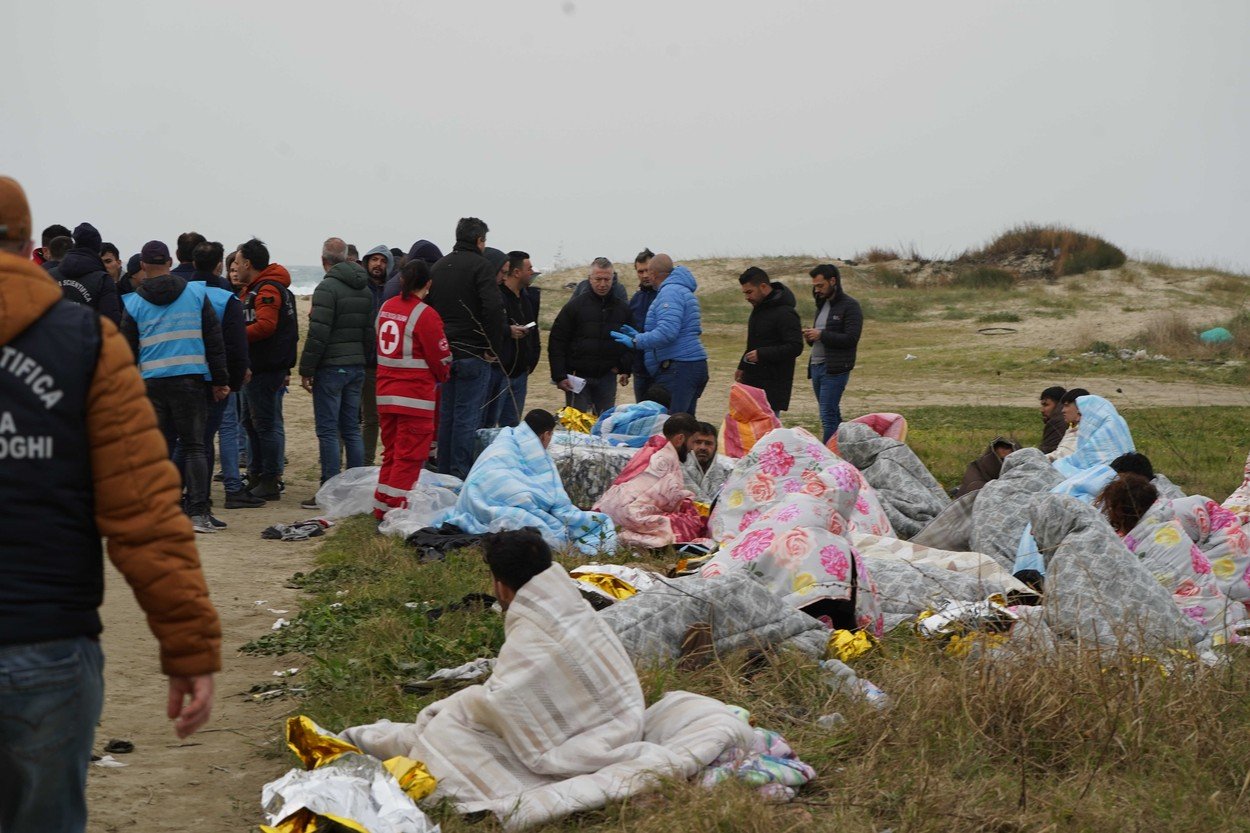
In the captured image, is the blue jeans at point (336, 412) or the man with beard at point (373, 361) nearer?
the blue jeans at point (336, 412)

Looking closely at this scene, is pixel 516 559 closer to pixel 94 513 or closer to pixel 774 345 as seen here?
pixel 94 513

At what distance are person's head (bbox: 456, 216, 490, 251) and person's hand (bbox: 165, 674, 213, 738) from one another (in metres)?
7.61

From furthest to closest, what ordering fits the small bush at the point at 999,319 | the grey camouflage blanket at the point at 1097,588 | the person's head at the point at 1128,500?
the small bush at the point at 999,319, the person's head at the point at 1128,500, the grey camouflage blanket at the point at 1097,588

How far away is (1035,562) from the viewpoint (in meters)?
7.16

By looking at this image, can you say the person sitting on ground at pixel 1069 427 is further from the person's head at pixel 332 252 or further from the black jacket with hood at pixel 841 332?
Result: the person's head at pixel 332 252

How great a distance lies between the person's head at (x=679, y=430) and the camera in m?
9.31

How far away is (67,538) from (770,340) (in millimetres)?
8962

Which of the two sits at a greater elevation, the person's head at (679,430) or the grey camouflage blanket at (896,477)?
the person's head at (679,430)

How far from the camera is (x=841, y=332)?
11.3 m

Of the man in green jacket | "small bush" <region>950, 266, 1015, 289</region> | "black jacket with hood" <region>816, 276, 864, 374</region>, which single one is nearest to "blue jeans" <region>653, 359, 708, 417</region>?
"black jacket with hood" <region>816, 276, 864, 374</region>

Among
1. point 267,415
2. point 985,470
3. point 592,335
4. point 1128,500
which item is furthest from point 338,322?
point 1128,500

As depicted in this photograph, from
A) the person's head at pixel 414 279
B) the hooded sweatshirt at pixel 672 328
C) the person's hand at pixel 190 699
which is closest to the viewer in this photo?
the person's hand at pixel 190 699

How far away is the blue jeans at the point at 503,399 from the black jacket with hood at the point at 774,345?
1.88m

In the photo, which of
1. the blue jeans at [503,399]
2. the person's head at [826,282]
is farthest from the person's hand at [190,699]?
the person's head at [826,282]
